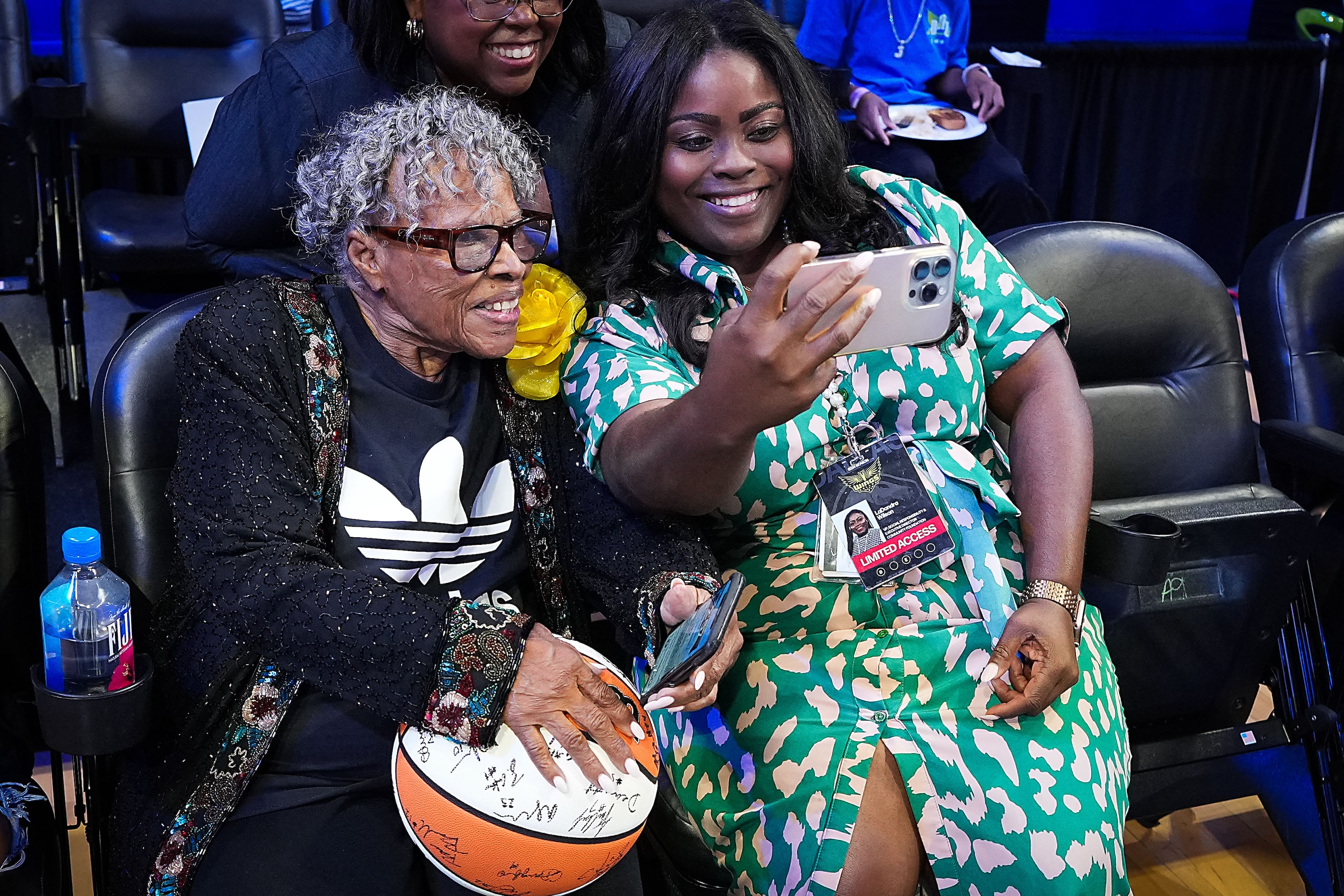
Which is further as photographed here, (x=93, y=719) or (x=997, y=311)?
(x=997, y=311)

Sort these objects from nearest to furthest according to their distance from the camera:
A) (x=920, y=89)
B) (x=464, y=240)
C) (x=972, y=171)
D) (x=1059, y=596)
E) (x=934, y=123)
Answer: (x=464, y=240) → (x=1059, y=596) → (x=934, y=123) → (x=972, y=171) → (x=920, y=89)

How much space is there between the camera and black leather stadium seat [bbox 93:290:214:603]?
1736mm

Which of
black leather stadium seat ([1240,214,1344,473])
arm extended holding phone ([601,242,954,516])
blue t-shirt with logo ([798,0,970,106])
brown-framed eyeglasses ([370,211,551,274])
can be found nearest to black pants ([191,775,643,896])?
arm extended holding phone ([601,242,954,516])

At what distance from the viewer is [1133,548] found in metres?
1.87

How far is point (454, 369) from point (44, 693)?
0.65 metres

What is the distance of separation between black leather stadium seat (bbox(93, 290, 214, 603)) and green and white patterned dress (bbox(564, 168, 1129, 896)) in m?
0.57

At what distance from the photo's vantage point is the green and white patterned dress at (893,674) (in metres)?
1.63

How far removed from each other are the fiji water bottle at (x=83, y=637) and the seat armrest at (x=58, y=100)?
246 cm

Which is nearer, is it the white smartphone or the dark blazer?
the white smartphone

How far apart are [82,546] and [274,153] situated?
0.79 meters
